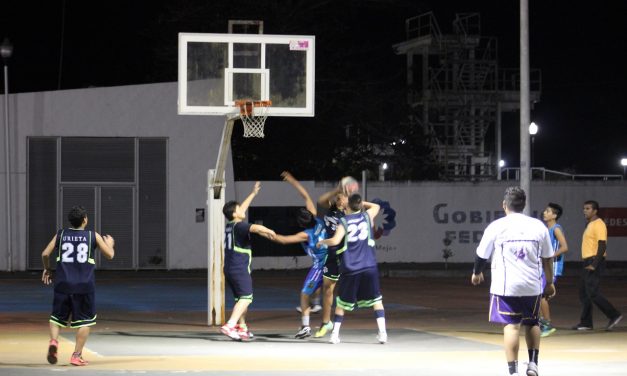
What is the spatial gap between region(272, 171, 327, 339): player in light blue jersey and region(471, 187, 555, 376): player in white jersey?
4.83 metres

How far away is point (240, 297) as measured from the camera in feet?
52.1

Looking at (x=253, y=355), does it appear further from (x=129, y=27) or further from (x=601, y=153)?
(x=601, y=153)

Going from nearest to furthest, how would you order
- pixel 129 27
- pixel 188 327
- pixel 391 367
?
1. pixel 391 367
2. pixel 188 327
3. pixel 129 27

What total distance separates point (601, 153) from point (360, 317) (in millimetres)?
69076

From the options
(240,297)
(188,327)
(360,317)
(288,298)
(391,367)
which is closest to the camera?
(391,367)

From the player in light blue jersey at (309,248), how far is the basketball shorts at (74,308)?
3.63 metres

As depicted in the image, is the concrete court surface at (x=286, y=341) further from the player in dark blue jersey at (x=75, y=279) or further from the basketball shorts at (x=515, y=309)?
the basketball shorts at (x=515, y=309)

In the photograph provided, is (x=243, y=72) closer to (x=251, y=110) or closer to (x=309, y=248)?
(x=251, y=110)

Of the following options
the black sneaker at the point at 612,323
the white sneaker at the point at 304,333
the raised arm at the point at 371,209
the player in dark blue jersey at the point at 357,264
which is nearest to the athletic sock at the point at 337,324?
the player in dark blue jersey at the point at 357,264

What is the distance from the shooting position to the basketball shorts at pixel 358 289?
604 inches

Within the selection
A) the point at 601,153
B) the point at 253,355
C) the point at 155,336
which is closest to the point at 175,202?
the point at 155,336

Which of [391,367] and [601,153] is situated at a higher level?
[601,153]

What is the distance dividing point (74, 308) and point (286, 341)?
12.0 ft

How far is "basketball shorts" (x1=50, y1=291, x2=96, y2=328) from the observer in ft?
43.4
